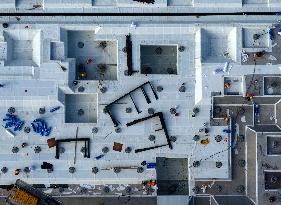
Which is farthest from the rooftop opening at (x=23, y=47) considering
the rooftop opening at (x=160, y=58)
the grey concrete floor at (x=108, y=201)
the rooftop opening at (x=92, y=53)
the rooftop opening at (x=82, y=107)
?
the grey concrete floor at (x=108, y=201)

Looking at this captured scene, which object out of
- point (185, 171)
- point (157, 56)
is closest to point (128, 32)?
point (157, 56)

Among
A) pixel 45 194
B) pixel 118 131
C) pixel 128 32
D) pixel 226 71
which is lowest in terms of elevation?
pixel 45 194

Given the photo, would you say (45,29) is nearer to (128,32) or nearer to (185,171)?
(128,32)

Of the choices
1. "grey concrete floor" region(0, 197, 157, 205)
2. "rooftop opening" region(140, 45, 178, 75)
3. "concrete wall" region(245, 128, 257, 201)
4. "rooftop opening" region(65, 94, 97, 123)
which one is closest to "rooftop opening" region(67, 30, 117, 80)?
"rooftop opening" region(65, 94, 97, 123)

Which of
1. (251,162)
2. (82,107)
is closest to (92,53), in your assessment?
(82,107)

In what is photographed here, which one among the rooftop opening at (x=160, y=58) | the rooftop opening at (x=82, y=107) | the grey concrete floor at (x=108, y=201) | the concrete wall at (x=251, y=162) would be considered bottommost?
the grey concrete floor at (x=108, y=201)

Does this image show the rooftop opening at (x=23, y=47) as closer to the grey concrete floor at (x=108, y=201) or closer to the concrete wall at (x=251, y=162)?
the grey concrete floor at (x=108, y=201)

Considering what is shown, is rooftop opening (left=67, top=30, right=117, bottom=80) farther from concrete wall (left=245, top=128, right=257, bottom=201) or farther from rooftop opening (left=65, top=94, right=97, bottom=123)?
concrete wall (left=245, top=128, right=257, bottom=201)

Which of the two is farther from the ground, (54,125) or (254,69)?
(254,69)

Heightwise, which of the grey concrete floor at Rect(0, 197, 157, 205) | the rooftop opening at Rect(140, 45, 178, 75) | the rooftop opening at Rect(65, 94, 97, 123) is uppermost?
the rooftop opening at Rect(140, 45, 178, 75)

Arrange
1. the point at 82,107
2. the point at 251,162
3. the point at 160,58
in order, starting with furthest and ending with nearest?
1. the point at 160,58
2. the point at 82,107
3. the point at 251,162

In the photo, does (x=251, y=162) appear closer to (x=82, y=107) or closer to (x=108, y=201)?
(x=108, y=201)
